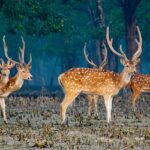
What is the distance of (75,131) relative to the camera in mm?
13148

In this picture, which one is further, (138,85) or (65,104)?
(138,85)

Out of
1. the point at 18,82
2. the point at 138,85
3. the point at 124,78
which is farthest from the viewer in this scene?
the point at 138,85

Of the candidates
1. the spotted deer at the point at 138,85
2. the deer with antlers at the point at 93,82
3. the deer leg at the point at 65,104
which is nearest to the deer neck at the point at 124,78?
the deer with antlers at the point at 93,82

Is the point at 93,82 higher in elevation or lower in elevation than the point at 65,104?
higher

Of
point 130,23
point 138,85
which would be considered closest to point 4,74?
point 138,85

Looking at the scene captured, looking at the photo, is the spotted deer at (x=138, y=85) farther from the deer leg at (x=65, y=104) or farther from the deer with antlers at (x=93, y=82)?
the deer leg at (x=65, y=104)

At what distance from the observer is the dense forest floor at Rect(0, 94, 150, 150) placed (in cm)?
1126

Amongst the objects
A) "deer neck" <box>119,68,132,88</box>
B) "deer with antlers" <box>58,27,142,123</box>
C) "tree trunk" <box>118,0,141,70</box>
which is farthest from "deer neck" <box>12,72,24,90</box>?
"tree trunk" <box>118,0,141,70</box>

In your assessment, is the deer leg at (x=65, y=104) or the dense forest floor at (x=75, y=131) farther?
the deer leg at (x=65, y=104)

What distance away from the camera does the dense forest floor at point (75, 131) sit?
11258 millimetres

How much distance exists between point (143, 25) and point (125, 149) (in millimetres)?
29162

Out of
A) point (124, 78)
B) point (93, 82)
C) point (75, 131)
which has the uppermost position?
point (124, 78)

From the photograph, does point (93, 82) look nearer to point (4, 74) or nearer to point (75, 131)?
point (75, 131)

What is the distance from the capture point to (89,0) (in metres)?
43.9
